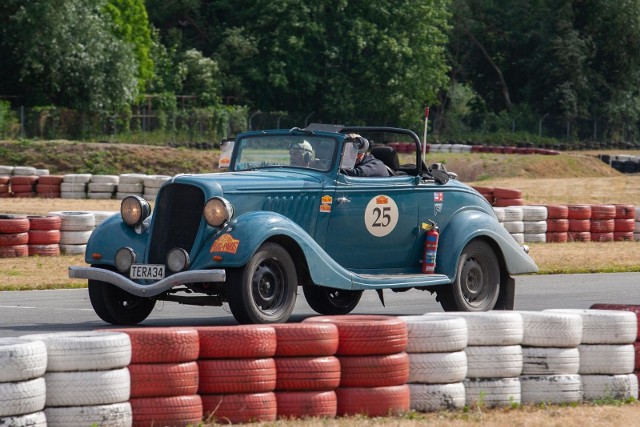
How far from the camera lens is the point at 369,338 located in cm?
797

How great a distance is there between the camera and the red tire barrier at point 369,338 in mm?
7945

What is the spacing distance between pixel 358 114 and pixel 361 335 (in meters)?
57.0

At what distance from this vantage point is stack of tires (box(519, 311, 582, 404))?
8633 millimetres

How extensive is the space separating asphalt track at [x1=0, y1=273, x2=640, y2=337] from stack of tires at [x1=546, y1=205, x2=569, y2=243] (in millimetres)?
5374

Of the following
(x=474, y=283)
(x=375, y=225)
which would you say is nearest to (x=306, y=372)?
(x=375, y=225)

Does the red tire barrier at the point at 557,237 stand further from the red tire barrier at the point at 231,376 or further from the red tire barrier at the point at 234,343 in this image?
the red tire barrier at the point at 231,376

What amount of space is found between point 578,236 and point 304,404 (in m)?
15.9

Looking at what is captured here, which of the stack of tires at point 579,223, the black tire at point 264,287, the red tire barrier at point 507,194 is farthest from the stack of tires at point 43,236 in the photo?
the red tire barrier at point 507,194

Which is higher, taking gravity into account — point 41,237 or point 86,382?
point 86,382

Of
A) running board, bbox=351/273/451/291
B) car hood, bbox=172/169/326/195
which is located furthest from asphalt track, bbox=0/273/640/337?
car hood, bbox=172/169/326/195

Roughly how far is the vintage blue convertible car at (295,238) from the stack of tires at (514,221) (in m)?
8.70

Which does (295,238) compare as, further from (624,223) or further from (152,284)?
(624,223)

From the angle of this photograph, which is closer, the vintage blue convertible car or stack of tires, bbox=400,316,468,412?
stack of tires, bbox=400,316,468,412

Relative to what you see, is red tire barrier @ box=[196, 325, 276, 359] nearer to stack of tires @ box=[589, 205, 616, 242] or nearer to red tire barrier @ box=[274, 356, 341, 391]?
red tire barrier @ box=[274, 356, 341, 391]
